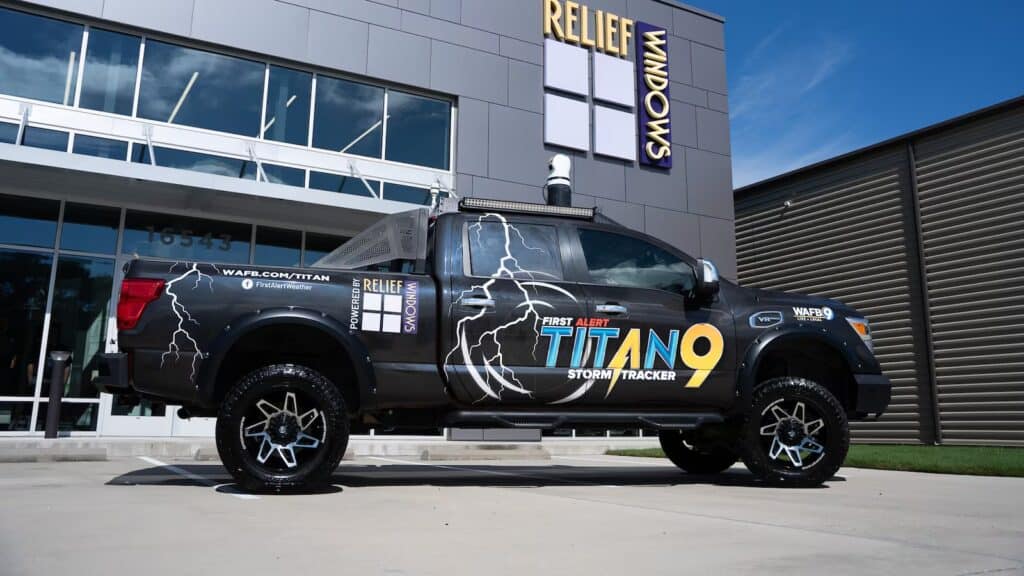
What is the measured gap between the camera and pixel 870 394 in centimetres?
600

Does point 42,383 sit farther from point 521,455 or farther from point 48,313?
point 521,455

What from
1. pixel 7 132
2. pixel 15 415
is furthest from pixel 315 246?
pixel 15 415

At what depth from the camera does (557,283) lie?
18.4ft

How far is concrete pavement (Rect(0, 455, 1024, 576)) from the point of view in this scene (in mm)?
2617

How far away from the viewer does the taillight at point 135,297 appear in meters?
4.77

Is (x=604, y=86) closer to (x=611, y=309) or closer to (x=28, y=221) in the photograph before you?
(x=28, y=221)

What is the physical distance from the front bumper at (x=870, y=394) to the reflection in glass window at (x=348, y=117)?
387 inches

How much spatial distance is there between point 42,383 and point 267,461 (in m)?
8.46

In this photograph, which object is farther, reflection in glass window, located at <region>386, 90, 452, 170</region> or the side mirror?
reflection in glass window, located at <region>386, 90, 452, 170</region>

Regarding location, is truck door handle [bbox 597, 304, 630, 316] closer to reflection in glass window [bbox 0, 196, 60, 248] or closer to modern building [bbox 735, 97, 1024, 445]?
reflection in glass window [bbox 0, 196, 60, 248]

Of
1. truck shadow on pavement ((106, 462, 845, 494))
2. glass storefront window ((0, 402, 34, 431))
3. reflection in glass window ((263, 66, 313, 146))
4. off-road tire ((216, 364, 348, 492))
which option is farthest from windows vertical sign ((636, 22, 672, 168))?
off-road tire ((216, 364, 348, 492))

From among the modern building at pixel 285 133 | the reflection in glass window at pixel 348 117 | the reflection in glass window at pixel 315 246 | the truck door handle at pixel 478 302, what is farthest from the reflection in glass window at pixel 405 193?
the truck door handle at pixel 478 302

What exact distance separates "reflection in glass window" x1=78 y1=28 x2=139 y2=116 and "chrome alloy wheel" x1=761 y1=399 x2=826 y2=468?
35.3ft

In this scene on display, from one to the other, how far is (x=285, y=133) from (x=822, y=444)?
1030cm
